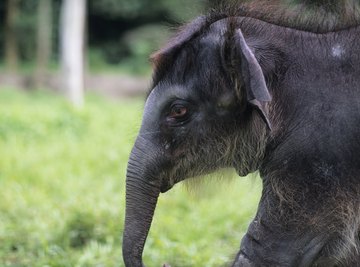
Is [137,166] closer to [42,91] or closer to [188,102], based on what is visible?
[188,102]

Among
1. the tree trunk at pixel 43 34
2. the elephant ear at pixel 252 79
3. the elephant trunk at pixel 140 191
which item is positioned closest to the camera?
the elephant ear at pixel 252 79

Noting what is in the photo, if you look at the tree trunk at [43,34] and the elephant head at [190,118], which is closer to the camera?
the elephant head at [190,118]

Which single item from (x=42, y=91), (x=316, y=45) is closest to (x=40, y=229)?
(x=316, y=45)

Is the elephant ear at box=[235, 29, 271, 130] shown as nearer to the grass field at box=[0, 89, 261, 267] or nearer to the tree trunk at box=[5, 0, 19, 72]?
the grass field at box=[0, 89, 261, 267]

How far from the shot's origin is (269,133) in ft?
13.2

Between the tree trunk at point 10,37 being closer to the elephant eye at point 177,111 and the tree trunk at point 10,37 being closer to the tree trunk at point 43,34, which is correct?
the tree trunk at point 43,34

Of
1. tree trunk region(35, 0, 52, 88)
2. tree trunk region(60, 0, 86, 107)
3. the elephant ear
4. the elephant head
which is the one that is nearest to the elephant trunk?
the elephant head

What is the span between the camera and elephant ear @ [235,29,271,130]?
12.2 ft

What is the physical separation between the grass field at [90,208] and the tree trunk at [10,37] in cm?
1584

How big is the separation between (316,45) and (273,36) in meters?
0.23

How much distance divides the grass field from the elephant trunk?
17.6 inches

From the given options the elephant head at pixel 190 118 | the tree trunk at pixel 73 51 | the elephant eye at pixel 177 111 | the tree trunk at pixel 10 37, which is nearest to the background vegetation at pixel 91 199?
the elephant head at pixel 190 118

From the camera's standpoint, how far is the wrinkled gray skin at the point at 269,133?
12.7ft

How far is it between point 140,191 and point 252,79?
0.83m
